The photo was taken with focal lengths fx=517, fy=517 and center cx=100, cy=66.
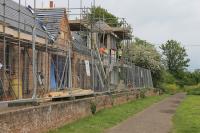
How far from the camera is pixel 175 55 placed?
10681 centimetres

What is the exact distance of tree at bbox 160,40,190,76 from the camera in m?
105

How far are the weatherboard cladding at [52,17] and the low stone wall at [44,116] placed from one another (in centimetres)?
784

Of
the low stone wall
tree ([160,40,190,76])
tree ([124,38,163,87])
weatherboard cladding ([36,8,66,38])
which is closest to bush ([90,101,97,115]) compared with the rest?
the low stone wall

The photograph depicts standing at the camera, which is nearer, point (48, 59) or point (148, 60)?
point (48, 59)

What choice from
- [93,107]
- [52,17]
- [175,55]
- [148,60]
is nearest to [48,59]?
[93,107]

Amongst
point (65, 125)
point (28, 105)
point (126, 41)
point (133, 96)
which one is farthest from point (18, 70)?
point (126, 41)

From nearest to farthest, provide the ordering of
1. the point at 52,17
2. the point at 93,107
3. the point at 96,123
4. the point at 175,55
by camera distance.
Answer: the point at 96,123 → the point at 93,107 → the point at 52,17 → the point at 175,55

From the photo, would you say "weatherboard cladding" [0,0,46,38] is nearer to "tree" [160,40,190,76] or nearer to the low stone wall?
the low stone wall

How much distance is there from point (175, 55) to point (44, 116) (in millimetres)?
92261

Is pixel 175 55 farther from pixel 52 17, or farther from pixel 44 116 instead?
→ pixel 44 116

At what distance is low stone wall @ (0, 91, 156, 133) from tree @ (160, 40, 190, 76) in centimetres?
8083

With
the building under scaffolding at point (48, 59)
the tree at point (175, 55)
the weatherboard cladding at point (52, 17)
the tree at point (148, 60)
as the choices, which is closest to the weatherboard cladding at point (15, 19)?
the building under scaffolding at point (48, 59)

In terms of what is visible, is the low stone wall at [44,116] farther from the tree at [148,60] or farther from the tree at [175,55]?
the tree at [175,55]

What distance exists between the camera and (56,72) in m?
21.0
